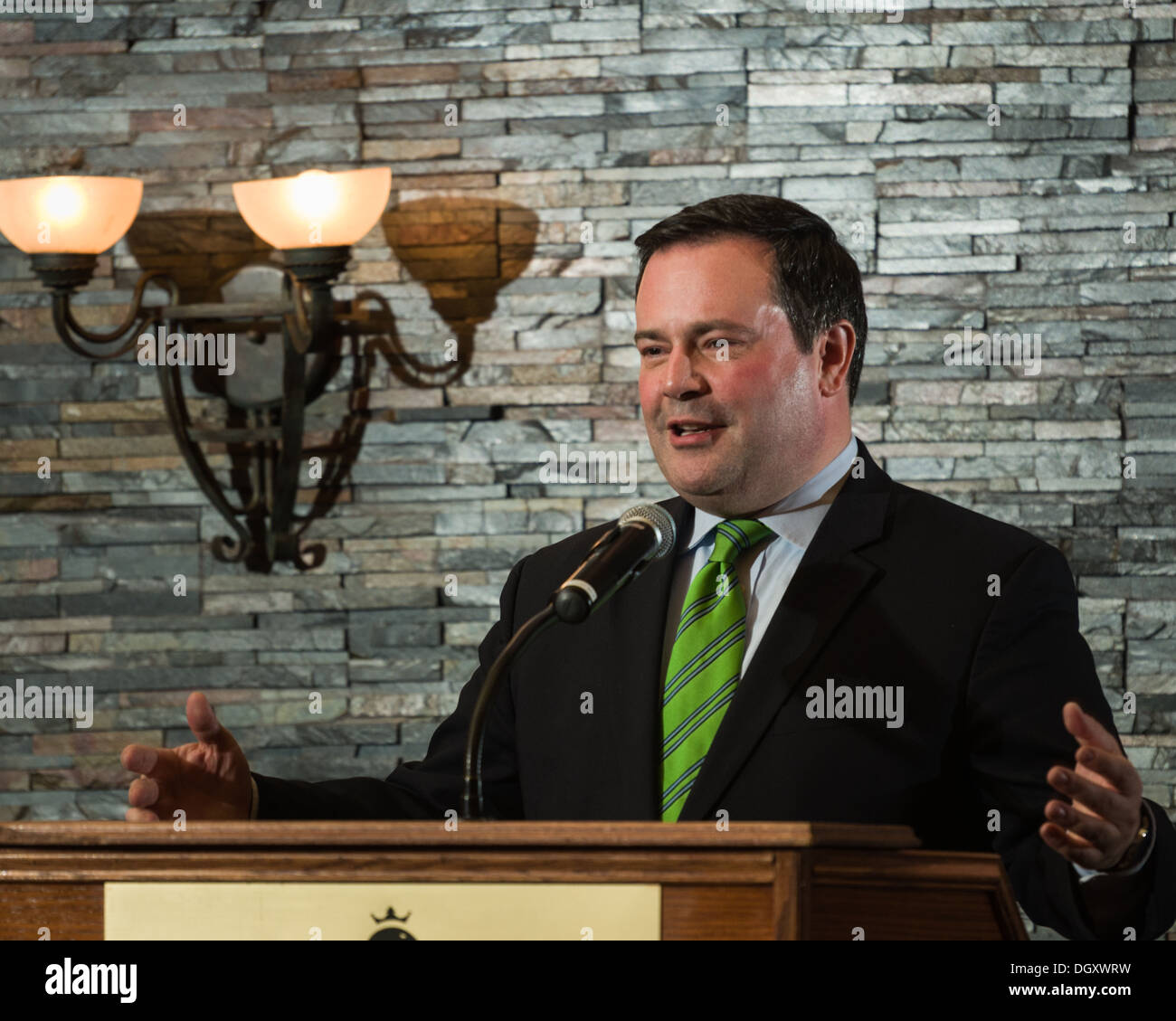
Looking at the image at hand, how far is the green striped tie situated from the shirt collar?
2cm

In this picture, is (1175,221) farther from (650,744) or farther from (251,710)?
(251,710)

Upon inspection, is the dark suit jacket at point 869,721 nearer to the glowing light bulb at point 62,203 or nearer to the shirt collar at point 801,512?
the shirt collar at point 801,512

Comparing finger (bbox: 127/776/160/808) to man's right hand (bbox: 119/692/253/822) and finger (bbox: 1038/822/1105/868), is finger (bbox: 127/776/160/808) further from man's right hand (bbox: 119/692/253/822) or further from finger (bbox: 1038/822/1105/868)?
finger (bbox: 1038/822/1105/868)

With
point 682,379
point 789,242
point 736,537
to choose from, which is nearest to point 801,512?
point 736,537

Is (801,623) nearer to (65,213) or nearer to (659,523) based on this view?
(659,523)

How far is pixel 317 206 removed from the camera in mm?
2564

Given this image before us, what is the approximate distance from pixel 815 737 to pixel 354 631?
4.62 ft

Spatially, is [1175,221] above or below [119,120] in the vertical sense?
below

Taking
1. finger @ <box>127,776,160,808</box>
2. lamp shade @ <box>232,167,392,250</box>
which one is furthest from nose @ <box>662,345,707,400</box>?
lamp shade @ <box>232,167,392,250</box>

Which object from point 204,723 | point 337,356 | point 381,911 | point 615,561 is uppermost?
point 337,356

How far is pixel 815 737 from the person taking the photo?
1539 millimetres

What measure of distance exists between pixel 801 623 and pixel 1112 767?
47 centimetres

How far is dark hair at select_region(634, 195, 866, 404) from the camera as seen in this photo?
5.76 feet
